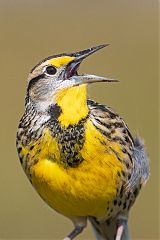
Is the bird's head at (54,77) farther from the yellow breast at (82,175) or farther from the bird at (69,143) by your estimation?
the yellow breast at (82,175)

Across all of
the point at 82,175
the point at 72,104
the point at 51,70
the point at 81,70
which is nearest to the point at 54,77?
the point at 51,70

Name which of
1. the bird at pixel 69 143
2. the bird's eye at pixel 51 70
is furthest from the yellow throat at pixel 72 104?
the bird's eye at pixel 51 70

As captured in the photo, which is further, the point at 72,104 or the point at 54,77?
the point at 54,77

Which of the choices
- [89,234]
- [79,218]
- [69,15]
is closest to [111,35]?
[69,15]

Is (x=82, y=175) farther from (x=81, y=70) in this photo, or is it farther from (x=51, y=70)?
→ (x=81, y=70)

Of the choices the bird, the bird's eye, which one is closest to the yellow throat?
the bird

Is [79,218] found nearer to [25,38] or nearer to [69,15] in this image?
[25,38]

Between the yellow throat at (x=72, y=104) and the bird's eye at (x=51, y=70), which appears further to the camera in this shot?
the bird's eye at (x=51, y=70)
